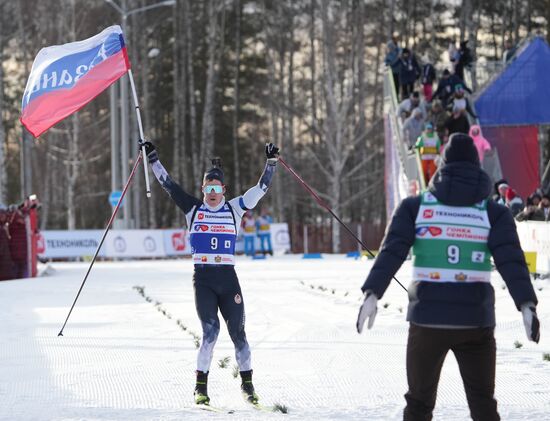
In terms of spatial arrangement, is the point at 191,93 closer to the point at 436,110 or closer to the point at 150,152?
the point at 436,110

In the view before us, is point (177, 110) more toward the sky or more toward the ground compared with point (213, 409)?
more toward the sky

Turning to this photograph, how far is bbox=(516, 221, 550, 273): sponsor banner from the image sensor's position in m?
18.5

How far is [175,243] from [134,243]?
156 cm

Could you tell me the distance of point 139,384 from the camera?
9125 millimetres

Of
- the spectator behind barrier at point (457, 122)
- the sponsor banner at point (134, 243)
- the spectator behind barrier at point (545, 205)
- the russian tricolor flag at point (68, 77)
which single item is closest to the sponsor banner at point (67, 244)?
Result: the sponsor banner at point (134, 243)

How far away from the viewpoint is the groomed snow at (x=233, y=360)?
8.00 m

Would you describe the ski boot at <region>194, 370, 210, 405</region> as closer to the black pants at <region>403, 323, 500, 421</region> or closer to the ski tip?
the ski tip

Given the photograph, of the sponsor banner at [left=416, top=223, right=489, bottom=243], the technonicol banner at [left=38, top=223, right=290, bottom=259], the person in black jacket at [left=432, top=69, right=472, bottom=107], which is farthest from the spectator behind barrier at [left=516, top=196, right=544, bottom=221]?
the technonicol banner at [left=38, top=223, right=290, bottom=259]

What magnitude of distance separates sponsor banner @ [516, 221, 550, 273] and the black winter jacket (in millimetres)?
12622

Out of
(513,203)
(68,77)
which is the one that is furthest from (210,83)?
(68,77)

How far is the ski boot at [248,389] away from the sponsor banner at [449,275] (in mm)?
2613

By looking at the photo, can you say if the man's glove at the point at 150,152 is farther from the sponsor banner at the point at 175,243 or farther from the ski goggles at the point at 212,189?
the sponsor banner at the point at 175,243

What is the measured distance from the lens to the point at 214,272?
8.32 meters

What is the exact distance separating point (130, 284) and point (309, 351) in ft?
34.1
